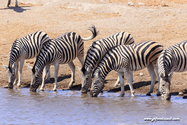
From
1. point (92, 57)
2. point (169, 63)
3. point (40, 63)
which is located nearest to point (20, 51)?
point (40, 63)

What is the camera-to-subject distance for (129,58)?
9.75 meters

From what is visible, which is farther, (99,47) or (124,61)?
(99,47)

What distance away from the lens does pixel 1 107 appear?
27.0 feet

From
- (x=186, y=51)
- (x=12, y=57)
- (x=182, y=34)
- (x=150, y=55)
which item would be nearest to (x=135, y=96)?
(x=150, y=55)

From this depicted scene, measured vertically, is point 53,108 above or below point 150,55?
below

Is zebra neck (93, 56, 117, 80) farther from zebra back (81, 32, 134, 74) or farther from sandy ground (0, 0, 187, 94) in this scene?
sandy ground (0, 0, 187, 94)

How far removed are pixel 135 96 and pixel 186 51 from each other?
195 centimetres

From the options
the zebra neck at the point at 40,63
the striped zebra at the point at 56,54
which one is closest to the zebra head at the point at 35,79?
the striped zebra at the point at 56,54

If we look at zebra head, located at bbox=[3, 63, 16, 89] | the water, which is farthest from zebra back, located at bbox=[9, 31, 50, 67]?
the water

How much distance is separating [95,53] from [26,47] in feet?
10.1

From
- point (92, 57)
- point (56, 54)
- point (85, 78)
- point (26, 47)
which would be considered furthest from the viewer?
point (26, 47)

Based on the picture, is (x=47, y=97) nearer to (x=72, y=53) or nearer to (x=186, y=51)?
(x=72, y=53)

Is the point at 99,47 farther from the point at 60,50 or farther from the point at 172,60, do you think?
the point at 172,60

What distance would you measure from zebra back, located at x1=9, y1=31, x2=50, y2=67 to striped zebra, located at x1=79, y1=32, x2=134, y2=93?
2.80m
